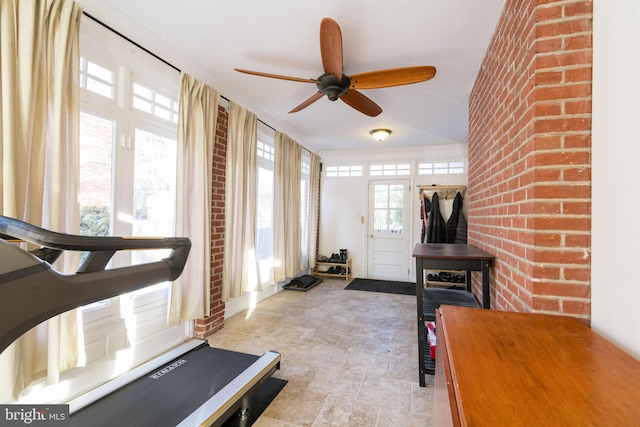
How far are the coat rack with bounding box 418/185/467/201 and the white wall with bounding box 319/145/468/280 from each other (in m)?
0.13

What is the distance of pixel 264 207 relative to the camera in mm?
3869

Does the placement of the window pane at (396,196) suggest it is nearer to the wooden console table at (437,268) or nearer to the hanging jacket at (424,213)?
the hanging jacket at (424,213)

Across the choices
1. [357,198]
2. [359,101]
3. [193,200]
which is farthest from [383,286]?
[193,200]

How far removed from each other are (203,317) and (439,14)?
121 inches

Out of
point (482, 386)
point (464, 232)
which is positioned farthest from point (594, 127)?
point (464, 232)

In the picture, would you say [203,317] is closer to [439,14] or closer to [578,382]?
[578,382]

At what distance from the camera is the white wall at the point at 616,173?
2.99ft

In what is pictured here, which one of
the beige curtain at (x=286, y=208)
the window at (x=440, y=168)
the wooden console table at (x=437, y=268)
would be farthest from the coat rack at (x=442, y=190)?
the wooden console table at (x=437, y=268)

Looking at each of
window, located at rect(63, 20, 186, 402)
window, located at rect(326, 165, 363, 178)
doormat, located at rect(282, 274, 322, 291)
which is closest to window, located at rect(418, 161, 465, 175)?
window, located at rect(326, 165, 363, 178)

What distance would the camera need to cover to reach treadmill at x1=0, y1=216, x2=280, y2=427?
19.8 inches

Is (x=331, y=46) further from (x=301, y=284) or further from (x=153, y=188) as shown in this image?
(x=301, y=284)

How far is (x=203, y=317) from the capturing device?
259 centimetres

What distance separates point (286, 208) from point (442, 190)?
2749mm

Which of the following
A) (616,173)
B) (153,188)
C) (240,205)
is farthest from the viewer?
(240,205)
